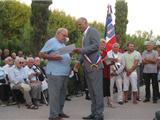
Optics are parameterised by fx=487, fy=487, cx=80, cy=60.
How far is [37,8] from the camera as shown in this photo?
66.2 ft

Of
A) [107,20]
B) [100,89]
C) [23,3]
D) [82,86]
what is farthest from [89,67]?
[23,3]

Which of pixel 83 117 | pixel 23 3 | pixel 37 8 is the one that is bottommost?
pixel 83 117

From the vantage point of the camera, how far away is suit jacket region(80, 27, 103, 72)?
403 inches

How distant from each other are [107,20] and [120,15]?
17.2 metres

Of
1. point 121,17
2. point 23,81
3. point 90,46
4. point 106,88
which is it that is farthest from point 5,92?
point 121,17

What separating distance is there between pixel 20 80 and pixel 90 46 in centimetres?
339

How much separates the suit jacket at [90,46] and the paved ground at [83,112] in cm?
144

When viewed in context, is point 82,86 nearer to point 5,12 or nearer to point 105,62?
point 105,62

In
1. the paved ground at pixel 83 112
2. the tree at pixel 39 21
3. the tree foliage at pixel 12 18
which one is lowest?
the paved ground at pixel 83 112

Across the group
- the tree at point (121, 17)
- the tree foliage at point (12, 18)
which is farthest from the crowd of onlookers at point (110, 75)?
the tree at point (121, 17)

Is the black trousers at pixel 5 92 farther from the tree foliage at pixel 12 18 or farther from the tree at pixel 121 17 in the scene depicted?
the tree at pixel 121 17

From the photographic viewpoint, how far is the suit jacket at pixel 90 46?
10.2 metres

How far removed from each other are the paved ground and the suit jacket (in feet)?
4.71

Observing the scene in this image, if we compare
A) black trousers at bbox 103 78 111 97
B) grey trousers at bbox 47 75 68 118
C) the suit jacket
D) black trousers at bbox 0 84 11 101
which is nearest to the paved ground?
black trousers at bbox 103 78 111 97
